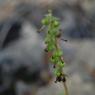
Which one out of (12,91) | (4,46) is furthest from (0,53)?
(12,91)

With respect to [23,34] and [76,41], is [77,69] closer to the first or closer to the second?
[76,41]

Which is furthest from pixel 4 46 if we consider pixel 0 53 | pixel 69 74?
pixel 69 74

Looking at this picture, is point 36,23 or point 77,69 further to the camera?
point 36,23

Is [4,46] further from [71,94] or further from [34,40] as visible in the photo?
[71,94]

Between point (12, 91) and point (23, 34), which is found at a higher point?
point (23, 34)

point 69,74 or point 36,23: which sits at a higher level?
point 36,23

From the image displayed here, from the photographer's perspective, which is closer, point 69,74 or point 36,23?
point 69,74
